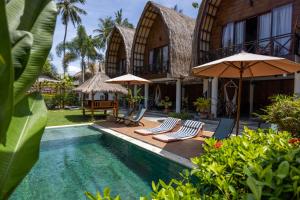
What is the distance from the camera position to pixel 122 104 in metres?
28.4

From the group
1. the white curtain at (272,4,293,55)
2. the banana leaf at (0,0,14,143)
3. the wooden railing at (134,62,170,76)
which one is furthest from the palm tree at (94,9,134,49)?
the banana leaf at (0,0,14,143)

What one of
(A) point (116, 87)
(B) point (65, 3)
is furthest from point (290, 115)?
(B) point (65, 3)

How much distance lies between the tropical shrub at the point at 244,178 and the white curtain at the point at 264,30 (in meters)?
11.8

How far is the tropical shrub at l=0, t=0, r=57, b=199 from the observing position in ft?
3.80

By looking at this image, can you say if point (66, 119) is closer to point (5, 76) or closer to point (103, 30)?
point (5, 76)

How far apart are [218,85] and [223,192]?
15.7 m

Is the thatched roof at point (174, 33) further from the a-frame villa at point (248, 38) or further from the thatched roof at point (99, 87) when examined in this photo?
the thatched roof at point (99, 87)

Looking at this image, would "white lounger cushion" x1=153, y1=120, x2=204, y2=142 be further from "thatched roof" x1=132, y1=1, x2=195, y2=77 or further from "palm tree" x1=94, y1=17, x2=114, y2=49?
"palm tree" x1=94, y1=17, x2=114, y2=49

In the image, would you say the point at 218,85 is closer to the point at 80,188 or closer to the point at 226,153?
the point at 80,188

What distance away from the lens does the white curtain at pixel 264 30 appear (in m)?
13.2

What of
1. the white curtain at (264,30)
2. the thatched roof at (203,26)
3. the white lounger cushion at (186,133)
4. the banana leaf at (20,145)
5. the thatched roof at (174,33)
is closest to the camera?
the banana leaf at (20,145)

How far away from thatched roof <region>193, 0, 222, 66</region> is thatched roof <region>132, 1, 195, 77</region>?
217 centimetres

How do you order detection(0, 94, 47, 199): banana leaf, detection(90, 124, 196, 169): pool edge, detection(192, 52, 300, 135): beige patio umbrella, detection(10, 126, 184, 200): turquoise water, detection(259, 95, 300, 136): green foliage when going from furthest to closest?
detection(90, 124, 196, 169): pool edge → detection(192, 52, 300, 135): beige patio umbrella → detection(259, 95, 300, 136): green foliage → detection(10, 126, 184, 200): turquoise water → detection(0, 94, 47, 199): banana leaf

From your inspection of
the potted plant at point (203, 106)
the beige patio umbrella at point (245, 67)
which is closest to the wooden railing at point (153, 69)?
the potted plant at point (203, 106)
